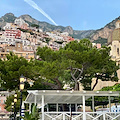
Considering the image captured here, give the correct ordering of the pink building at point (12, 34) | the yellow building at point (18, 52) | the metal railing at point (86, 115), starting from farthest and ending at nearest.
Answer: the pink building at point (12, 34) < the yellow building at point (18, 52) < the metal railing at point (86, 115)

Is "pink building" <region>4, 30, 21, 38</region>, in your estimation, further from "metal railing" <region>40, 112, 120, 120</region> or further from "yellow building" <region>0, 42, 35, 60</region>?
"metal railing" <region>40, 112, 120, 120</region>

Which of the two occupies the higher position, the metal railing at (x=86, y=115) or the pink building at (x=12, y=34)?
the pink building at (x=12, y=34)

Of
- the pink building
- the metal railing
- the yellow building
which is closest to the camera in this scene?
the metal railing

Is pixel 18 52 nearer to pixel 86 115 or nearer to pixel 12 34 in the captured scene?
pixel 12 34

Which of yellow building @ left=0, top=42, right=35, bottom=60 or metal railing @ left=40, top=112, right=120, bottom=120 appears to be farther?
yellow building @ left=0, top=42, right=35, bottom=60

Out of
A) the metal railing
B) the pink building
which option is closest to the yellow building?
the pink building

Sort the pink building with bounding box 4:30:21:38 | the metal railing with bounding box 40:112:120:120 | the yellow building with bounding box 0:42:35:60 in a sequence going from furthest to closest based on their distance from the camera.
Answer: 1. the pink building with bounding box 4:30:21:38
2. the yellow building with bounding box 0:42:35:60
3. the metal railing with bounding box 40:112:120:120

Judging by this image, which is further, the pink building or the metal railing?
the pink building

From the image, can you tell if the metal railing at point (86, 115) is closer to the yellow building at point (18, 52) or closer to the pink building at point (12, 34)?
the yellow building at point (18, 52)

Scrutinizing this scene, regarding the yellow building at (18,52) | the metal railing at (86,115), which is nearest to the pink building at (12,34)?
the yellow building at (18,52)

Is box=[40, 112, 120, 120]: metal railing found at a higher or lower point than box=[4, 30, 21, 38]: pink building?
lower

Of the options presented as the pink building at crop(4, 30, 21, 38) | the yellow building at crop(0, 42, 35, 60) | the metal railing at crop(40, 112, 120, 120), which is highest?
the pink building at crop(4, 30, 21, 38)

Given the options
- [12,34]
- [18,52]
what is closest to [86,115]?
[18,52]

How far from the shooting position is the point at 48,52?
22703mm
